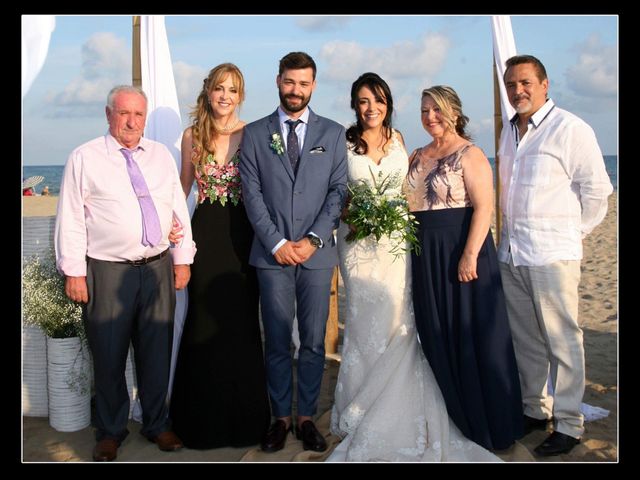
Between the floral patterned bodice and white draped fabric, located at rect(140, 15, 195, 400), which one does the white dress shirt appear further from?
white draped fabric, located at rect(140, 15, 195, 400)

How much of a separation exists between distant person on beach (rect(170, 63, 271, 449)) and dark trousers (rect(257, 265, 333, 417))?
0.21 m

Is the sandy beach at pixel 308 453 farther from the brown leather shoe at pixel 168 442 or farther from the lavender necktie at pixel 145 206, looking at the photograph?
the lavender necktie at pixel 145 206

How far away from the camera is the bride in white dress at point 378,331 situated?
4281 millimetres

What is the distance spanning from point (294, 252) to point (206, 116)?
124 centimetres

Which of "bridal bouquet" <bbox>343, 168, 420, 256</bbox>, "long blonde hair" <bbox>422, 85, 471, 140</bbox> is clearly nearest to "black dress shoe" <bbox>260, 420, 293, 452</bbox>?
"bridal bouquet" <bbox>343, 168, 420, 256</bbox>

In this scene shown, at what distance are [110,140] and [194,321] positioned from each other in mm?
1444

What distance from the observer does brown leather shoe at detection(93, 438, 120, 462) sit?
13.6ft

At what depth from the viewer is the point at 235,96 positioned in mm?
4367

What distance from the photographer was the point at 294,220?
417cm

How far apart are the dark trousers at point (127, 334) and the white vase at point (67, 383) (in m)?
0.48

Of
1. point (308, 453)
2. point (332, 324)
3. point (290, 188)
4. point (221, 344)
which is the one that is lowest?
point (308, 453)

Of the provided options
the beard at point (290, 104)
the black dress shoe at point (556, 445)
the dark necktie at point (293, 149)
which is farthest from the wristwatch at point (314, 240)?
the black dress shoe at point (556, 445)

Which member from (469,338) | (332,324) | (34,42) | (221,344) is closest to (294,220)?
(221,344)

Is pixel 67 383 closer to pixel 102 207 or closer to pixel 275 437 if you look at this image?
pixel 102 207
